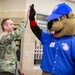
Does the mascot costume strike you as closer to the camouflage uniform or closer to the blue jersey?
the blue jersey

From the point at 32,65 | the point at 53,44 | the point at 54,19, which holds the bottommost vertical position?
the point at 32,65

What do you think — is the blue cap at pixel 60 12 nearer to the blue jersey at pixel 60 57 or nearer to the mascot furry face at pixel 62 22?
the mascot furry face at pixel 62 22

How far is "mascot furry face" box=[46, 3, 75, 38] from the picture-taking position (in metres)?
2.78

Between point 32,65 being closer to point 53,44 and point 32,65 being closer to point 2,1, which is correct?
point 2,1

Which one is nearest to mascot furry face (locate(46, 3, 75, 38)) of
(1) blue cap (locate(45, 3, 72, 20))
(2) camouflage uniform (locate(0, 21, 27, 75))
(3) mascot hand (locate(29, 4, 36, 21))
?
(1) blue cap (locate(45, 3, 72, 20))

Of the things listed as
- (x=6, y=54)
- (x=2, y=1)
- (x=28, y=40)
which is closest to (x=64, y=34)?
(x=6, y=54)

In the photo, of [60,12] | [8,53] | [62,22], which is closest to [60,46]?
[62,22]

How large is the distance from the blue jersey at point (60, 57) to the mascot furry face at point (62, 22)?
3.1 inches

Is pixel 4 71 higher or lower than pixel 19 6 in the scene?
lower

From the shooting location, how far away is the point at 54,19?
2850mm

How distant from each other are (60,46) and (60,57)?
0.12 metres

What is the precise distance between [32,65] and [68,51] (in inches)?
95.8

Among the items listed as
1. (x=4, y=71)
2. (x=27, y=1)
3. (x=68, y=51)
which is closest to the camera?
(x=68, y=51)

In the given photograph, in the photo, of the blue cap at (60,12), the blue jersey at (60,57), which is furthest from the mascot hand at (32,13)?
the blue jersey at (60,57)
